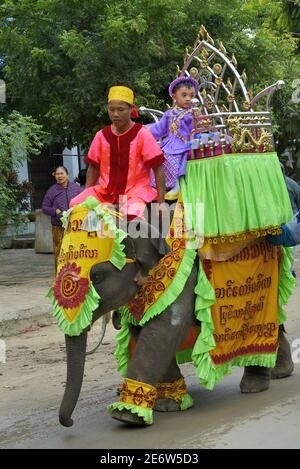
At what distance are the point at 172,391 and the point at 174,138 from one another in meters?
1.62

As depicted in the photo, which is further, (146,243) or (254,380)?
(254,380)

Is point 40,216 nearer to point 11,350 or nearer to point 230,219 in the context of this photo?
point 11,350

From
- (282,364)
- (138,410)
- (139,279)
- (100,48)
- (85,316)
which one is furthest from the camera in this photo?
(100,48)

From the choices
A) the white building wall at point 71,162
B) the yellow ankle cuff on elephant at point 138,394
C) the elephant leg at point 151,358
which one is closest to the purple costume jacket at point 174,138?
the elephant leg at point 151,358

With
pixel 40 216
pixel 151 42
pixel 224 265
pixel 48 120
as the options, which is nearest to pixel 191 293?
pixel 224 265

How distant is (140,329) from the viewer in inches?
208

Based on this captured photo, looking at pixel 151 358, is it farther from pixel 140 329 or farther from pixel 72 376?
pixel 72 376

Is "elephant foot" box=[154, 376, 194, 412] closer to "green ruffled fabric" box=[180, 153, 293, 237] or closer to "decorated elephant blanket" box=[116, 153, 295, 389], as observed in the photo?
"decorated elephant blanket" box=[116, 153, 295, 389]

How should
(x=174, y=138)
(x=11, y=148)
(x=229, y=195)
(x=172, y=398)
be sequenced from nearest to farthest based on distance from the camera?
(x=229, y=195)
(x=172, y=398)
(x=174, y=138)
(x=11, y=148)

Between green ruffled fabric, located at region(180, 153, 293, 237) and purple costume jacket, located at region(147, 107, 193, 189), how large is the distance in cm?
7

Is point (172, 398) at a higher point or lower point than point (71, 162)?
lower

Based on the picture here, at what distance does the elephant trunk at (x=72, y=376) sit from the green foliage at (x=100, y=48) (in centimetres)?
711

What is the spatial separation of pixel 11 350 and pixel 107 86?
4.97 meters

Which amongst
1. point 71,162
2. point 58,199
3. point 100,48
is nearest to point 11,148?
point 58,199
